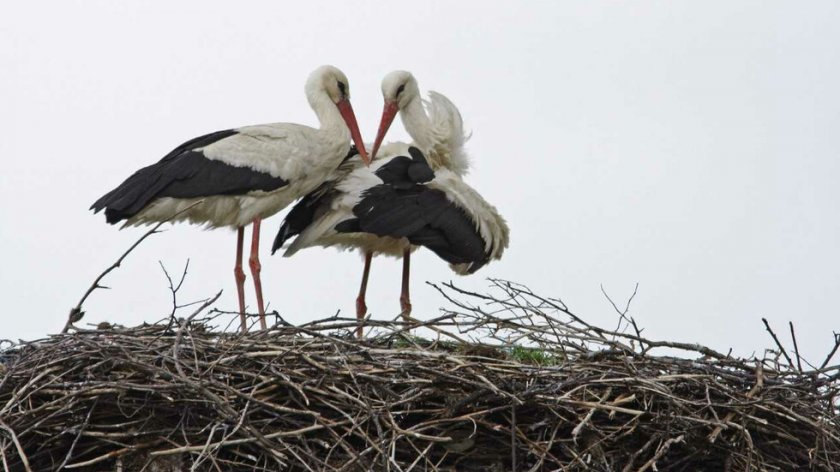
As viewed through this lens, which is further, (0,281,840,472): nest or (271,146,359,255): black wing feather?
(271,146,359,255): black wing feather

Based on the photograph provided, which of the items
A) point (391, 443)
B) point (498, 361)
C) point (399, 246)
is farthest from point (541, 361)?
point (399, 246)

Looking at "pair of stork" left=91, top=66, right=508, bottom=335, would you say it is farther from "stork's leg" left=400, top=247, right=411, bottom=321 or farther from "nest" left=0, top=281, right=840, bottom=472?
A: "nest" left=0, top=281, right=840, bottom=472

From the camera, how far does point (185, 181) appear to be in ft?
23.9

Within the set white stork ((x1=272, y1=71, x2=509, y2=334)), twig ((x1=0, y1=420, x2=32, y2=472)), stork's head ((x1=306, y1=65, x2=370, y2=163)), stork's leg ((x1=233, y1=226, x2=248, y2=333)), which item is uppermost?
stork's head ((x1=306, y1=65, x2=370, y2=163))

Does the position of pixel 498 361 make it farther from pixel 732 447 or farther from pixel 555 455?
pixel 732 447

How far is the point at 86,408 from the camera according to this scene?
5.57 meters

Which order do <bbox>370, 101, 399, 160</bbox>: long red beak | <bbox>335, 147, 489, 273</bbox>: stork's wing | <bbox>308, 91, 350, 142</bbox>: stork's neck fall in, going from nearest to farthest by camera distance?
<bbox>335, 147, 489, 273</bbox>: stork's wing → <bbox>308, 91, 350, 142</bbox>: stork's neck → <bbox>370, 101, 399, 160</bbox>: long red beak

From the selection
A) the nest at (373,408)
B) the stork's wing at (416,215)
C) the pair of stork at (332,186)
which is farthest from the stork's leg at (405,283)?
the nest at (373,408)

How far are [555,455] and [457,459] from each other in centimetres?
38

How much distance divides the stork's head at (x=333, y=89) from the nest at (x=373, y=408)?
96.3 inches

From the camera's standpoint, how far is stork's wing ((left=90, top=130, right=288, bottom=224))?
7174 millimetres

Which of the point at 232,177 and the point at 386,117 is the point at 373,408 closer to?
the point at 232,177

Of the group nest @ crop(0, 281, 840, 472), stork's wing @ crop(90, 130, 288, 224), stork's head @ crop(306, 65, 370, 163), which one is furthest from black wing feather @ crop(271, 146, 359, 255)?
nest @ crop(0, 281, 840, 472)

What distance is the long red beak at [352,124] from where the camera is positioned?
26.0ft
